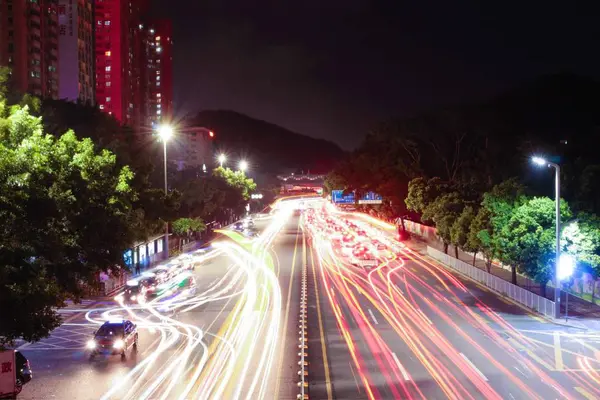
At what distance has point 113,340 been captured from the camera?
22750 mm

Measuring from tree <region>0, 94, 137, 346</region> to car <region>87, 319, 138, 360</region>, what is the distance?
2.15 metres

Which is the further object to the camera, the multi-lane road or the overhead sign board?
the overhead sign board

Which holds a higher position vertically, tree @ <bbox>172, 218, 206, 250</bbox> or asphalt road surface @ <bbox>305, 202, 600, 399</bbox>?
tree @ <bbox>172, 218, 206, 250</bbox>

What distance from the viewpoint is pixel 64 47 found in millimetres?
138250

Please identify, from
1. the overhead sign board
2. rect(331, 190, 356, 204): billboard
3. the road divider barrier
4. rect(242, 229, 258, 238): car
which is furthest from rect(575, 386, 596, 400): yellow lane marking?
rect(331, 190, 356, 204): billboard

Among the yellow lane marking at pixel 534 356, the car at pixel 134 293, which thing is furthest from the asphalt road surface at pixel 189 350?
the yellow lane marking at pixel 534 356

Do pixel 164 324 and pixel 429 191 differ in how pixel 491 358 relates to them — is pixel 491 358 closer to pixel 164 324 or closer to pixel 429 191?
pixel 164 324

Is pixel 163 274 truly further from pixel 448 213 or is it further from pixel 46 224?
pixel 448 213

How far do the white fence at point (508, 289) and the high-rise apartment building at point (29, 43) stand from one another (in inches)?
3503

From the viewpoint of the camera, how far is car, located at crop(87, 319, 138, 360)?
74.6 ft

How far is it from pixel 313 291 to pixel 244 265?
15.1m

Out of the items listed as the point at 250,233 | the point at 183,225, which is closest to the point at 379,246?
the point at 183,225

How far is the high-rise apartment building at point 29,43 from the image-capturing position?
11500 centimetres

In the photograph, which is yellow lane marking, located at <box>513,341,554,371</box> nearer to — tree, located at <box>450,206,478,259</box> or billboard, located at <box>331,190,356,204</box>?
tree, located at <box>450,206,478,259</box>
